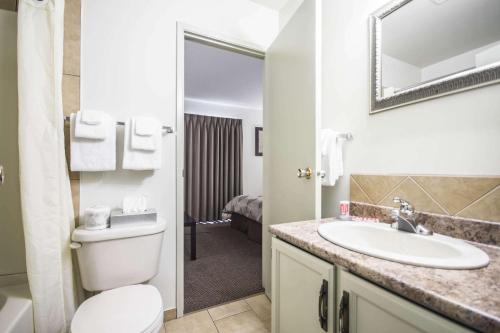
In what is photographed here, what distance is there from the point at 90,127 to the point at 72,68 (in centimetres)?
41

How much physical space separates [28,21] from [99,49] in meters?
0.33

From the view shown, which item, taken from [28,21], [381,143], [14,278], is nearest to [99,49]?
[28,21]

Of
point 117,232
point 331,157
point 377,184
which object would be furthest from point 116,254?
point 377,184

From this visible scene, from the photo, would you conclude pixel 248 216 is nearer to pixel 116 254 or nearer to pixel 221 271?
pixel 221 271

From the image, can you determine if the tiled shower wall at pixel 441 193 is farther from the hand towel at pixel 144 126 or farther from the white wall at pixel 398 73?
the hand towel at pixel 144 126

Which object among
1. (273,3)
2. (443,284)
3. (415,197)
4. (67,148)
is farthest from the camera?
(273,3)

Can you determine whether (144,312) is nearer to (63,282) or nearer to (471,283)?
(63,282)

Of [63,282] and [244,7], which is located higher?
[244,7]

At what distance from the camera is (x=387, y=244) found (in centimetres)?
96

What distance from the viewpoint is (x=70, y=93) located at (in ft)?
4.15

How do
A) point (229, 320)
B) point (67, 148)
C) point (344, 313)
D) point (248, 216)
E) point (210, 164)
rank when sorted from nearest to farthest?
point (344, 313), point (67, 148), point (229, 320), point (248, 216), point (210, 164)

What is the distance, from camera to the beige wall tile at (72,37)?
1.26m

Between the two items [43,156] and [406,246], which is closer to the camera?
[406,246]

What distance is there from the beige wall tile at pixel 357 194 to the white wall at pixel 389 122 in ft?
0.19
